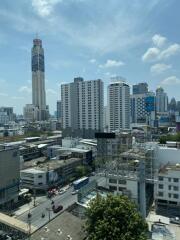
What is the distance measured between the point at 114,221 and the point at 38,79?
140953 mm

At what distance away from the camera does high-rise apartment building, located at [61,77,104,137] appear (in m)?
83.6

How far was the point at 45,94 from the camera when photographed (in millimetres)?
165000

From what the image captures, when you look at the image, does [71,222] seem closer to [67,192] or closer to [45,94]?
[67,192]

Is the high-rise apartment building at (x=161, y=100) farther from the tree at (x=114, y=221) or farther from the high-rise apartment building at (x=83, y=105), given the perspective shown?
the tree at (x=114, y=221)

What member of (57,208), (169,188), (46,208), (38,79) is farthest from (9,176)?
(38,79)

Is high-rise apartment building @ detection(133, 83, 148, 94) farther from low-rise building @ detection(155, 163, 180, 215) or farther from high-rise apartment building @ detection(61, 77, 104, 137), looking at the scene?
low-rise building @ detection(155, 163, 180, 215)

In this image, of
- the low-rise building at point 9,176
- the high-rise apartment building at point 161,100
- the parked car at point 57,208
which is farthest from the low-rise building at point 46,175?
the high-rise apartment building at point 161,100

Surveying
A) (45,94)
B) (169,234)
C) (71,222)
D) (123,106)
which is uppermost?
(45,94)

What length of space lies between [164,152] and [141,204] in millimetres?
11736

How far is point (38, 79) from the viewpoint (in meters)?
155

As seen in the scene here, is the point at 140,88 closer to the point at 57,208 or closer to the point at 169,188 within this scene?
the point at 169,188

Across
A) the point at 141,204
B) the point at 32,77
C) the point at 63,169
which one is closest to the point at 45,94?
the point at 32,77

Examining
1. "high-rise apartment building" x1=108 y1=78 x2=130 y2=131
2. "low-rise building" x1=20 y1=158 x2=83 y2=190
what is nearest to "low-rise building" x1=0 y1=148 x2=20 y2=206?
"low-rise building" x1=20 y1=158 x2=83 y2=190

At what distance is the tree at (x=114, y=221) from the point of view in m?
19.6
